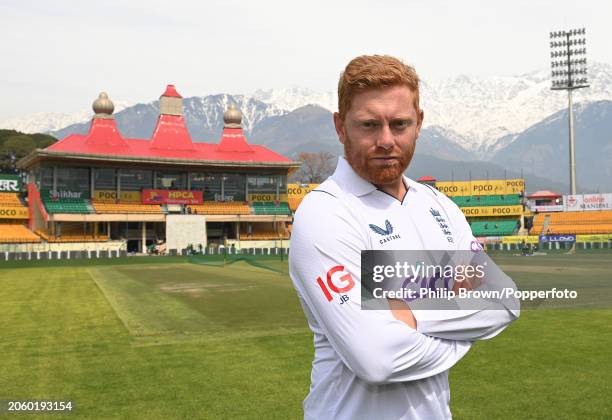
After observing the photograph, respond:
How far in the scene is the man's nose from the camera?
2184 mm

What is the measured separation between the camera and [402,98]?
2223 mm

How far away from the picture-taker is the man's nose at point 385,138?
2.18m

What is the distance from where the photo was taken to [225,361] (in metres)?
9.27

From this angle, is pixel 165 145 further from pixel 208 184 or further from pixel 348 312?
pixel 348 312

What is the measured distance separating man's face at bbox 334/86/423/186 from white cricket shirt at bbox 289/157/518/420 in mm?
75

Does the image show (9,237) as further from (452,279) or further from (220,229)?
(452,279)

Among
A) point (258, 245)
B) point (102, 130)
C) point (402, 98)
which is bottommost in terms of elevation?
point (258, 245)

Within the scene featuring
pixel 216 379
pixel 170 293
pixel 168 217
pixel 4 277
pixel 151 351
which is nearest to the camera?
pixel 216 379

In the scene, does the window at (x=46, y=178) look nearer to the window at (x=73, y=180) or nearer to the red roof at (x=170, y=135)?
the window at (x=73, y=180)

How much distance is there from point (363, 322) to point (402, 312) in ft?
0.70

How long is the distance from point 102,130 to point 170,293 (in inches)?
1904

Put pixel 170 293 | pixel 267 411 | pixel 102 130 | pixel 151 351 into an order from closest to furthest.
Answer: pixel 267 411 → pixel 151 351 → pixel 170 293 → pixel 102 130

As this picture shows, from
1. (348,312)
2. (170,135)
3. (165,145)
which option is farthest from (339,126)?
(170,135)

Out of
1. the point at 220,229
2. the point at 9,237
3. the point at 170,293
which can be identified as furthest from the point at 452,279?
the point at 220,229
